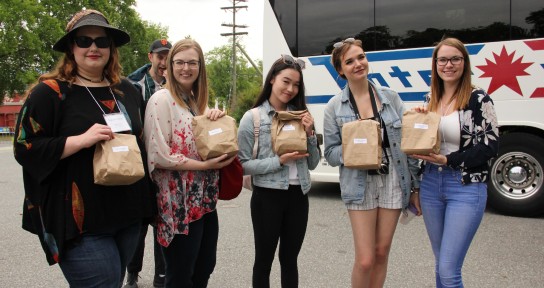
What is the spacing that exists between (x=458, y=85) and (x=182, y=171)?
5.88 feet

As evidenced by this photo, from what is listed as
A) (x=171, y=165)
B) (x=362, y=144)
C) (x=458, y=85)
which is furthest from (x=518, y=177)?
(x=171, y=165)

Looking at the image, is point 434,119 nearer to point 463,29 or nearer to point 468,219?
point 468,219

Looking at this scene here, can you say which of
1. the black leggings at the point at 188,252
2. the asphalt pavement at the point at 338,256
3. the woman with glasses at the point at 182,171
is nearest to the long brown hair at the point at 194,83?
the woman with glasses at the point at 182,171

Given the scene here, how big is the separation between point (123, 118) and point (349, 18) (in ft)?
17.8

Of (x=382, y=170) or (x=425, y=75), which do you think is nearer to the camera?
(x=382, y=170)

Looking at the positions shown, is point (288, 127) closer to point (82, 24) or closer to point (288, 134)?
point (288, 134)

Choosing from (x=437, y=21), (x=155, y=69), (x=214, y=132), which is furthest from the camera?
(x=437, y=21)

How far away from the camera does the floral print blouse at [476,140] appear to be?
252 centimetres

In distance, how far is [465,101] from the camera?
2.61 meters

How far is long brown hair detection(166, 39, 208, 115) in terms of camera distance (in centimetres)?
251

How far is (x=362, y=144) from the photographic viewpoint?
2.59m

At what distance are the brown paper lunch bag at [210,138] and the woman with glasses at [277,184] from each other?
0.35 meters

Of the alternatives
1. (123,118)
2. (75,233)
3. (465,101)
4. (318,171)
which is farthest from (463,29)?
(75,233)

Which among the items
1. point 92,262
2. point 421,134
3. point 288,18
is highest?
point 288,18
